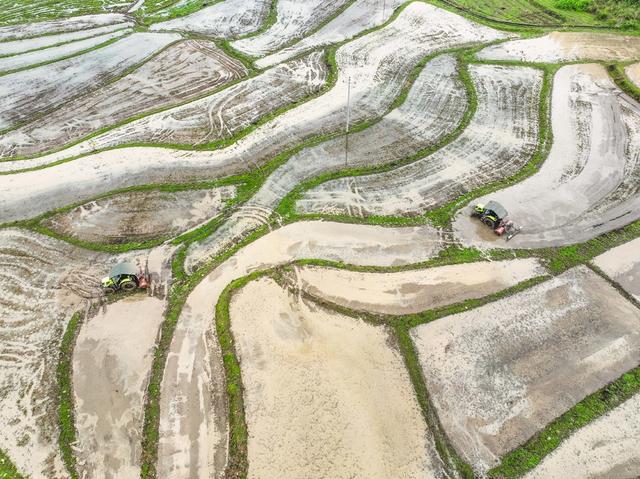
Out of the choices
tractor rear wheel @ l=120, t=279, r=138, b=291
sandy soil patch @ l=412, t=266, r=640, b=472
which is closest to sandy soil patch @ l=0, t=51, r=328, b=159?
tractor rear wheel @ l=120, t=279, r=138, b=291

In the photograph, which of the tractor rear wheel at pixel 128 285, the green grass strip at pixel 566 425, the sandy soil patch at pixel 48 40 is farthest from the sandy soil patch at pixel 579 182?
the sandy soil patch at pixel 48 40

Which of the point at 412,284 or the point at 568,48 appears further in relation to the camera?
the point at 568,48

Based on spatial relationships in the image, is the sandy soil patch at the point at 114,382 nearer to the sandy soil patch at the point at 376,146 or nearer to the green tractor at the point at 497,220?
the sandy soil patch at the point at 376,146

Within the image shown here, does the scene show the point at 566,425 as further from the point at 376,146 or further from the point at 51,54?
the point at 51,54

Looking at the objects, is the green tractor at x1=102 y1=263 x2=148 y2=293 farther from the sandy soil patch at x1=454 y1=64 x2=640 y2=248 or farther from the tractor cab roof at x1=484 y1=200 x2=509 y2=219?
the tractor cab roof at x1=484 y1=200 x2=509 y2=219

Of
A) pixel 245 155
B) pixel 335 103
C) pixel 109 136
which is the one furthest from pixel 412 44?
pixel 109 136

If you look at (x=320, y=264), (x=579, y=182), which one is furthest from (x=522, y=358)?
(x=579, y=182)

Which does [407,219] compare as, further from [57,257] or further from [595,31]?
[595,31]
